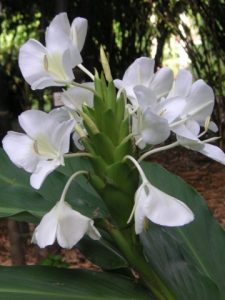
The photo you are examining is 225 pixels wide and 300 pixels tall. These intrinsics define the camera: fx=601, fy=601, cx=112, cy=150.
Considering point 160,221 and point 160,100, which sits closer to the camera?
point 160,221

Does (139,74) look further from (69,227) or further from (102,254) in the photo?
(102,254)

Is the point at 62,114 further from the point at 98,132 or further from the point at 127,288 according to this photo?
the point at 127,288

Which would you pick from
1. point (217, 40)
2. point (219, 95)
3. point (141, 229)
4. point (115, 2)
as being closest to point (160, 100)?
point (141, 229)

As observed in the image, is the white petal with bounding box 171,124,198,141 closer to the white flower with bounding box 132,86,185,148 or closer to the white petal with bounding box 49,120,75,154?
the white flower with bounding box 132,86,185,148

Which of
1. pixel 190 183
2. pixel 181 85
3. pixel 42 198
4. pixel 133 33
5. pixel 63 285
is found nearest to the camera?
pixel 181 85

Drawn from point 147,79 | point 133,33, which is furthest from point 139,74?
point 133,33

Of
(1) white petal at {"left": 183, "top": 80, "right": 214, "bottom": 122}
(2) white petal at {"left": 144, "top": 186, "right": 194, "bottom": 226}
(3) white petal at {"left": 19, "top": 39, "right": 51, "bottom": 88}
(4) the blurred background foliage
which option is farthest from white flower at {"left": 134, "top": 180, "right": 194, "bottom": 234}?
(4) the blurred background foliage

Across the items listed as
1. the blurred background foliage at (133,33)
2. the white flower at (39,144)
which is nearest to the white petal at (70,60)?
the white flower at (39,144)
